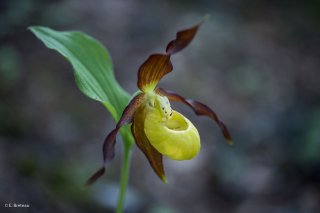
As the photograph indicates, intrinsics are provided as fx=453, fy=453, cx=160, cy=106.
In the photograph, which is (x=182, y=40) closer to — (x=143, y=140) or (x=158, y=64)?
(x=158, y=64)

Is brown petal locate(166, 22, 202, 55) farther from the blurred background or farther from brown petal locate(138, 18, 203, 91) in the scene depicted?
the blurred background

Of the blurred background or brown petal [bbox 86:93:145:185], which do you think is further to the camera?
the blurred background

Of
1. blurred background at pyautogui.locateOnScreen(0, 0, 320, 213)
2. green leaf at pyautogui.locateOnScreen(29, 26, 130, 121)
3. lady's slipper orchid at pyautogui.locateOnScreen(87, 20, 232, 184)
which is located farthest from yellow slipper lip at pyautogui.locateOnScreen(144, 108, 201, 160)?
blurred background at pyautogui.locateOnScreen(0, 0, 320, 213)

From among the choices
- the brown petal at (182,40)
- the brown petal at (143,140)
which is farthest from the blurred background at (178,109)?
the brown petal at (182,40)

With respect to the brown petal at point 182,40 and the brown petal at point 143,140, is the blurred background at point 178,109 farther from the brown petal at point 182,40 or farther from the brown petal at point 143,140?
the brown petal at point 182,40

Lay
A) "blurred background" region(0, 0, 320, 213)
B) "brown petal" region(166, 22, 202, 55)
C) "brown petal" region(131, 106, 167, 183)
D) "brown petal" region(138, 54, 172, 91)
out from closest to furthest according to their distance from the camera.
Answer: "brown petal" region(166, 22, 202, 55) < "brown petal" region(138, 54, 172, 91) < "brown petal" region(131, 106, 167, 183) < "blurred background" region(0, 0, 320, 213)

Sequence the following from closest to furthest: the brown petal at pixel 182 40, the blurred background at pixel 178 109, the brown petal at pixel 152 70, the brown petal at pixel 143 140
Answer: the brown petal at pixel 182 40 → the brown petal at pixel 152 70 → the brown petal at pixel 143 140 → the blurred background at pixel 178 109

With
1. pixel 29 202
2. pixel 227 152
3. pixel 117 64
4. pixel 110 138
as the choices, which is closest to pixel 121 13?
pixel 117 64
